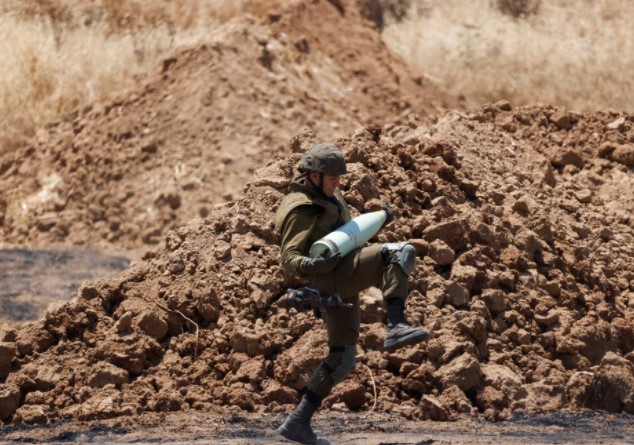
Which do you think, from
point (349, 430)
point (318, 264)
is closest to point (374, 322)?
point (349, 430)

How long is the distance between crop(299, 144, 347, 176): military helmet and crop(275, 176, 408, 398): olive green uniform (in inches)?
6.5

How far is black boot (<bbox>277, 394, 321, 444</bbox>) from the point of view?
10.0 m

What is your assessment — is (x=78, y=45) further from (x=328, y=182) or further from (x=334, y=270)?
(x=334, y=270)

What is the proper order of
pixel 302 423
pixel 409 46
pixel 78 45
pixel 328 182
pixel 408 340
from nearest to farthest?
pixel 408 340, pixel 328 182, pixel 302 423, pixel 78 45, pixel 409 46

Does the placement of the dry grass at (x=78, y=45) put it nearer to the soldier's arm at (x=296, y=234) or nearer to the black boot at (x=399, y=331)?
the soldier's arm at (x=296, y=234)

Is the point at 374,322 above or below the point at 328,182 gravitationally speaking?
below

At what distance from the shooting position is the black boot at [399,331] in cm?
969

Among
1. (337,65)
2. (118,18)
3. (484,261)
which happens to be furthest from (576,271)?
(118,18)

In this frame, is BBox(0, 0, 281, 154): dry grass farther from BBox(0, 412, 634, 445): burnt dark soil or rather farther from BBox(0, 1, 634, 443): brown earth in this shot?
BBox(0, 412, 634, 445): burnt dark soil

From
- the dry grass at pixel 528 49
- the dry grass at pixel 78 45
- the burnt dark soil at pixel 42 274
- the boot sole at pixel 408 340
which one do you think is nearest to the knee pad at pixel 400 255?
the boot sole at pixel 408 340

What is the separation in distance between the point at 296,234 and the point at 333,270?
0.33 m

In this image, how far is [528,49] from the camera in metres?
30.3

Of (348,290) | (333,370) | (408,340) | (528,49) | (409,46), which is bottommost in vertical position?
(409,46)

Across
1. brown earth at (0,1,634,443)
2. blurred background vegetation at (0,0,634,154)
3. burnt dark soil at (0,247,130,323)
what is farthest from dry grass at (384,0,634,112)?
brown earth at (0,1,634,443)
